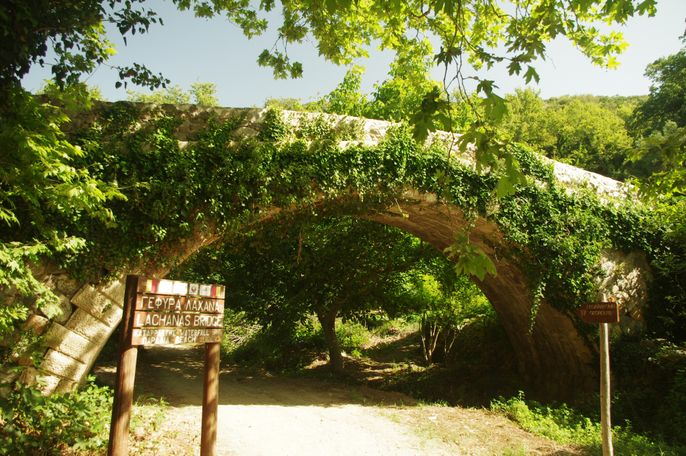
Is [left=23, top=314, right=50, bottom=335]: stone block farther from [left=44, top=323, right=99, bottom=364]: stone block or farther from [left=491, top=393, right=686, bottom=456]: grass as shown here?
[left=491, top=393, right=686, bottom=456]: grass

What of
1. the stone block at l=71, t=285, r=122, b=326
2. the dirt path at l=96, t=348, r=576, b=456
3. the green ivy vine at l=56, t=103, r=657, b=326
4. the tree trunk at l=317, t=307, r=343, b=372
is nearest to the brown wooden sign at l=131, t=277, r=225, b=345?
the green ivy vine at l=56, t=103, r=657, b=326

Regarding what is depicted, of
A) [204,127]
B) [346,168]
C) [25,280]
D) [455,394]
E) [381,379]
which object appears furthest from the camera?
[381,379]

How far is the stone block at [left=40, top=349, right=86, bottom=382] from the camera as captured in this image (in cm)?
486

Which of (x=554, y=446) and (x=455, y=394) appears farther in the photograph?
(x=455, y=394)

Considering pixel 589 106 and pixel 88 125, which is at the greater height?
pixel 589 106

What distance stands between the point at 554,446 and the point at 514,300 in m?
3.90

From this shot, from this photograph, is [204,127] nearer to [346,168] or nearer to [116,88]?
[116,88]

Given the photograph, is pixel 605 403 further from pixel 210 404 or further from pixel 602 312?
pixel 210 404

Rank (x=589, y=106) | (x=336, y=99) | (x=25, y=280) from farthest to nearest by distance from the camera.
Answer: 1. (x=589, y=106)
2. (x=336, y=99)
3. (x=25, y=280)

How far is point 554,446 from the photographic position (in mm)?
5914

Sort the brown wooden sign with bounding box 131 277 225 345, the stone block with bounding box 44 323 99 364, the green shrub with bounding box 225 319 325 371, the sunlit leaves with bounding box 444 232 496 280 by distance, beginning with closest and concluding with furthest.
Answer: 1. the sunlit leaves with bounding box 444 232 496 280
2. the brown wooden sign with bounding box 131 277 225 345
3. the stone block with bounding box 44 323 99 364
4. the green shrub with bounding box 225 319 325 371

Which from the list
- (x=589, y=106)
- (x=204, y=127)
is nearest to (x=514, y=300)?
(x=204, y=127)

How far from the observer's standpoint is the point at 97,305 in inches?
203

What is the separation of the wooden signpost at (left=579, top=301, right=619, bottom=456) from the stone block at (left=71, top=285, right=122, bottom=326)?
17.2 feet
